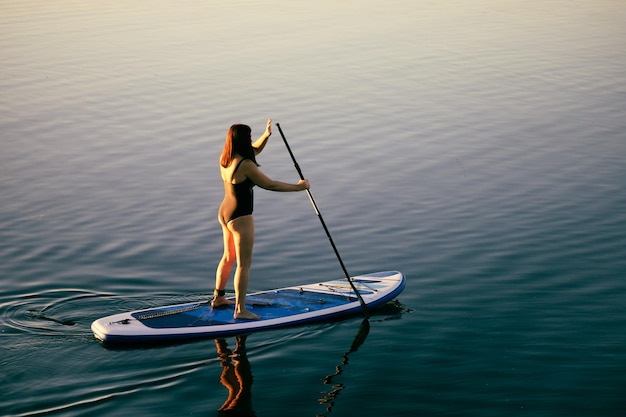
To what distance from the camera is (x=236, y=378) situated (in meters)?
9.04

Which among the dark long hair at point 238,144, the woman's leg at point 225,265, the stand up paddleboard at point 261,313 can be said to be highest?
the dark long hair at point 238,144

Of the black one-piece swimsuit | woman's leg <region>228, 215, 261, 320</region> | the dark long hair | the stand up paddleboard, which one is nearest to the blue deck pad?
the stand up paddleboard

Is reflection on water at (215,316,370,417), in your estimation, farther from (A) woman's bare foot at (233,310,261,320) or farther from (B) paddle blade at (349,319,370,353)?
(A) woman's bare foot at (233,310,261,320)

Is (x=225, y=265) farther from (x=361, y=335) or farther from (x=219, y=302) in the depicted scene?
(x=361, y=335)

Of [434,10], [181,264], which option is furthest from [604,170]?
[434,10]

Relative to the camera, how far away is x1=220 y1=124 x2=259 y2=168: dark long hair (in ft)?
30.9

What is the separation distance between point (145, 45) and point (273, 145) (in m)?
10.8

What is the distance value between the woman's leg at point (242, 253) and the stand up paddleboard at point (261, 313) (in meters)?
0.12

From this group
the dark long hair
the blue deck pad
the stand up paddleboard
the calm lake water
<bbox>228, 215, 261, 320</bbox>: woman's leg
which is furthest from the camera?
the blue deck pad

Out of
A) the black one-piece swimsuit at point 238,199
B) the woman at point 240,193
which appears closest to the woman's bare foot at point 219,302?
the woman at point 240,193

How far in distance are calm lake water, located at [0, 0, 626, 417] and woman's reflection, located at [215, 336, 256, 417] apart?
0.04 m

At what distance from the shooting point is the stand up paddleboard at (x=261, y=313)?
31.5 feet

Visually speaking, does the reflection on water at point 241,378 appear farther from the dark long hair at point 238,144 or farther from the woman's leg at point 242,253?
the dark long hair at point 238,144

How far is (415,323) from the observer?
10242 mm
